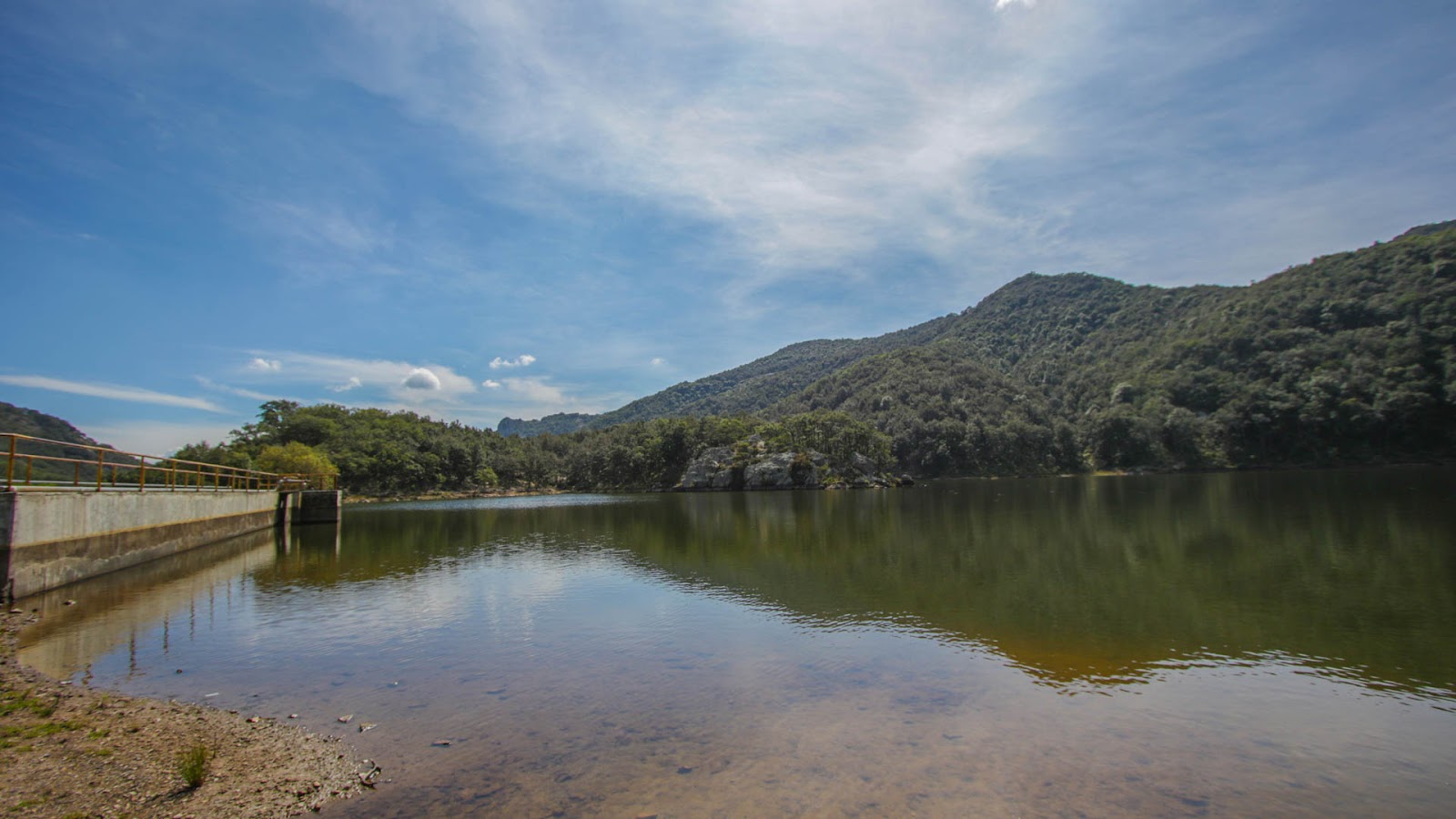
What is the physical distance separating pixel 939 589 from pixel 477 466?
14330cm

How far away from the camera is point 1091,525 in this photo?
1524 inches

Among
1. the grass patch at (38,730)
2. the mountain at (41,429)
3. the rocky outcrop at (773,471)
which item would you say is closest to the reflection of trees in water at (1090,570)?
the grass patch at (38,730)

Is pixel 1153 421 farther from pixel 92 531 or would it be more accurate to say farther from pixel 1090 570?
pixel 92 531

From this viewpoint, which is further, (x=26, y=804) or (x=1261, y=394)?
(x=1261, y=394)

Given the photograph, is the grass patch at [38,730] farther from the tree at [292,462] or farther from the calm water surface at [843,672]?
the tree at [292,462]

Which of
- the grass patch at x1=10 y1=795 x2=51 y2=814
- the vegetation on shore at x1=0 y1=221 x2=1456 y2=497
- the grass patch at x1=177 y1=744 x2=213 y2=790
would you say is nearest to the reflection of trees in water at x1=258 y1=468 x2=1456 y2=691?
the grass patch at x1=177 y1=744 x2=213 y2=790

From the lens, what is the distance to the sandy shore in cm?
704

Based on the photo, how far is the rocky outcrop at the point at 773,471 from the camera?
406ft

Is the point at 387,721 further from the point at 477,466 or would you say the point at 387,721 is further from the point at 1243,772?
the point at 477,466

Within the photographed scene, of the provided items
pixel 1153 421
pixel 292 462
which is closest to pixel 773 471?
pixel 292 462

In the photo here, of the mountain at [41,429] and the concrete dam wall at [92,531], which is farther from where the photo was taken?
the mountain at [41,429]

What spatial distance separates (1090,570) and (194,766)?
2630 cm

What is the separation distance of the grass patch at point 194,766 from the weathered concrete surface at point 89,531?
48.7ft

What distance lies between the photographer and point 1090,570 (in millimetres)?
24234
